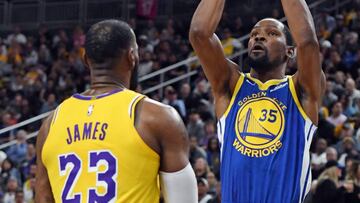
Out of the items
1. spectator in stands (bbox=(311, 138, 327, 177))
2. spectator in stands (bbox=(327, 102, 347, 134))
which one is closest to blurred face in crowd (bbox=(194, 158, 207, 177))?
spectator in stands (bbox=(311, 138, 327, 177))

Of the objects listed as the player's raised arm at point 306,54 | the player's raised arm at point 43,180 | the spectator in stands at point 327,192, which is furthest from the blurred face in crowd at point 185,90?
the player's raised arm at point 43,180

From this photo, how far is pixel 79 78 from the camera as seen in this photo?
20391 millimetres

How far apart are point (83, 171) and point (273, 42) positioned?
7.18 ft

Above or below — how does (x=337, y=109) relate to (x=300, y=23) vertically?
below

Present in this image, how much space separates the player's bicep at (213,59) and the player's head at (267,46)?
18 cm

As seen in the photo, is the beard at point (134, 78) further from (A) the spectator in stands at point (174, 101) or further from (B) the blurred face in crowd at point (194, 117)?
(A) the spectator in stands at point (174, 101)

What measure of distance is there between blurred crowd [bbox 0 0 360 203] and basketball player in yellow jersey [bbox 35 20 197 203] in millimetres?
4530

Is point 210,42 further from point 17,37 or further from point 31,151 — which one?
point 17,37

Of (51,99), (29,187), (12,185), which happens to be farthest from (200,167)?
(51,99)

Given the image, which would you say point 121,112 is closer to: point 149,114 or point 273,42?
point 149,114

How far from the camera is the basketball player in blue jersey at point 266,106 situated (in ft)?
19.4

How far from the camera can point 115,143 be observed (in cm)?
437

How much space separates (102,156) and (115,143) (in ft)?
0.28

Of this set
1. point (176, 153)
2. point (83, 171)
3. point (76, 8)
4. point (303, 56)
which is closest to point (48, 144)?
point (83, 171)
